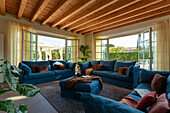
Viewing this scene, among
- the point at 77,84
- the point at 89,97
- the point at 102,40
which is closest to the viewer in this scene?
the point at 89,97

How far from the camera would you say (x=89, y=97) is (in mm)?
648

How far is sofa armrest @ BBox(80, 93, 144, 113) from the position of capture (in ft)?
1.76

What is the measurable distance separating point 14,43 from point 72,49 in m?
3.14

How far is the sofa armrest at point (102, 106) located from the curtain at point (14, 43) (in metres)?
4.14

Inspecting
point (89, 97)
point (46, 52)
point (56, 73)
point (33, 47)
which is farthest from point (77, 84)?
point (46, 52)

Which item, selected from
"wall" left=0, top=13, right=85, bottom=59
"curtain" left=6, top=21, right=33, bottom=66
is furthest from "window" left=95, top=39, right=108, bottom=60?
"curtain" left=6, top=21, right=33, bottom=66

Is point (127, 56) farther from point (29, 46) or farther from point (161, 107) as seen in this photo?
point (161, 107)

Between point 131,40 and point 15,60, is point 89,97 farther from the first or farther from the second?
point 131,40

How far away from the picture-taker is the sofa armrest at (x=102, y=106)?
538 mm

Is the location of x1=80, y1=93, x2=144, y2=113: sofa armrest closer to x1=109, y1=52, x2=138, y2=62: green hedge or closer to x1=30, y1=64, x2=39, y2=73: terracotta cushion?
x1=30, y1=64, x2=39, y2=73: terracotta cushion

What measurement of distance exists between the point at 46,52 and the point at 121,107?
34.9ft

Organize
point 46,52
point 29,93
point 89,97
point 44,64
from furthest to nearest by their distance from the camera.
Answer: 1. point 46,52
2. point 44,64
3. point 89,97
4. point 29,93

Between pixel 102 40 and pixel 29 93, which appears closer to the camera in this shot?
pixel 29 93

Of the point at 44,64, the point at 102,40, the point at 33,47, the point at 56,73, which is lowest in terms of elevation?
the point at 56,73
